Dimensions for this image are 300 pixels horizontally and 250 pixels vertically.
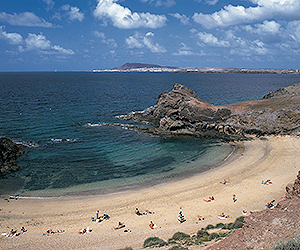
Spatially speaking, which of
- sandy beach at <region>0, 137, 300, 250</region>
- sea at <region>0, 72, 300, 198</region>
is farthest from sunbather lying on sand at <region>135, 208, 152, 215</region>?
sea at <region>0, 72, 300, 198</region>

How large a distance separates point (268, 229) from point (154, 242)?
704cm

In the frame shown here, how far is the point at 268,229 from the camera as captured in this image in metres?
10.7

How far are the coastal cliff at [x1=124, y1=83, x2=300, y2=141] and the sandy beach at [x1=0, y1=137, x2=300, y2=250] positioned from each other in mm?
13773

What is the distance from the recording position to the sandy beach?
16.3 meters

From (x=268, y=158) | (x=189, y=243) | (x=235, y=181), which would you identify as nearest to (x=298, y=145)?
(x=268, y=158)

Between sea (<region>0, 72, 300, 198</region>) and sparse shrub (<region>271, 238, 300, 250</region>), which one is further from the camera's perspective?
sea (<region>0, 72, 300, 198</region>)

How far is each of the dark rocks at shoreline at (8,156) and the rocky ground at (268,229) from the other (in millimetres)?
25279

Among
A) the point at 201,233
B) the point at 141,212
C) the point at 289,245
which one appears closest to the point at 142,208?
the point at 141,212

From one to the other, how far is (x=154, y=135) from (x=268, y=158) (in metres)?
18.8

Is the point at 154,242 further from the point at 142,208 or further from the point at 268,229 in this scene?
the point at 268,229

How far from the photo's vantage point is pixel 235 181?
82.2 feet

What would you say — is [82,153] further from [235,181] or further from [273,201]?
[273,201]

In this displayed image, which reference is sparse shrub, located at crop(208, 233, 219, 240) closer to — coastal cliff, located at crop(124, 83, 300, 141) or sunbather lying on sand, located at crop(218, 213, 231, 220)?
sunbather lying on sand, located at crop(218, 213, 231, 220)

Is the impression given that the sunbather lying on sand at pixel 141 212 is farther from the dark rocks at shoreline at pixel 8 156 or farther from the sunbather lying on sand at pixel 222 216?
the dark rocks at shoreline at pixel 8 156
